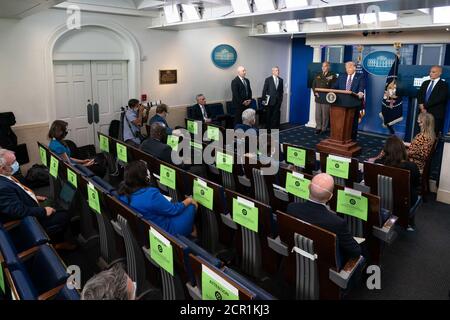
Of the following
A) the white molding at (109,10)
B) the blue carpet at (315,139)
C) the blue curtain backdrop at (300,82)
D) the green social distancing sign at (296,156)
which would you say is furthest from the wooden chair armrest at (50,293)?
the blue curtain backdrop at (300,82)

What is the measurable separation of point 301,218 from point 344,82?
5.89 meters

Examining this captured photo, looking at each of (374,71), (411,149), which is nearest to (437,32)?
(374,71)

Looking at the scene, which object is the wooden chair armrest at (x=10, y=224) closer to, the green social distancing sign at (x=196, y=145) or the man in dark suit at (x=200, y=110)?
the green social distancing sign at (x=196, y=145)

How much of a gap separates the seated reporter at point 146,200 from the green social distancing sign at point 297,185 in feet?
3.28

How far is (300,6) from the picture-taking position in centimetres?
449

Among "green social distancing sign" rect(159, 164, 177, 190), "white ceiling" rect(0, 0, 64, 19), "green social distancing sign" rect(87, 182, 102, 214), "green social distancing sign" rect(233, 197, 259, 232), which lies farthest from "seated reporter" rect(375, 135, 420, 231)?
"white ceiling" rect(0, 0, 64, 19)

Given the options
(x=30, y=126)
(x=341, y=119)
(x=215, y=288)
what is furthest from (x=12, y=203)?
(x=341, y=119)

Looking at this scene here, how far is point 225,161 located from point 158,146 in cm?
88

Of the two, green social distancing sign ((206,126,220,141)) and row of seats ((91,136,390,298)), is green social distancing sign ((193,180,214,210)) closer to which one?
row of seats ((91,136,390,298))

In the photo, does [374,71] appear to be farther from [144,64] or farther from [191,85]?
[144,64]

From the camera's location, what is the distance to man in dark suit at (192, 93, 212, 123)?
26.1ft

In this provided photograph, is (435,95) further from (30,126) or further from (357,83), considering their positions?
(30,126)

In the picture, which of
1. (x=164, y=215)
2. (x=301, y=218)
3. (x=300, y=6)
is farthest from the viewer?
(x=300, y=6)

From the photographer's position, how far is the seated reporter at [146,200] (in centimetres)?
266
